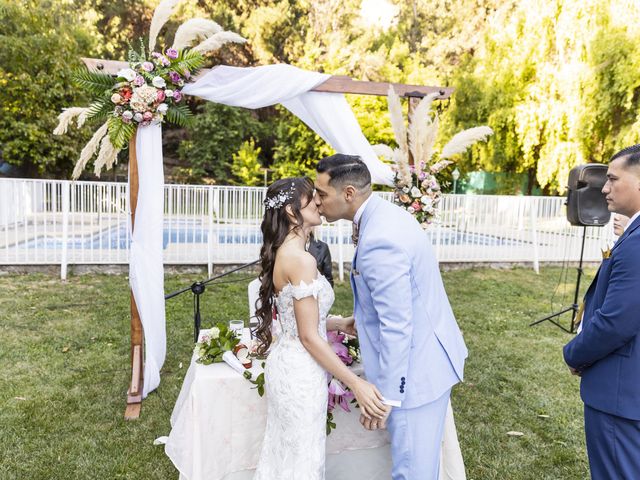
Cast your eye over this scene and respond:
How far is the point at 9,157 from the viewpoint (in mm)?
16422

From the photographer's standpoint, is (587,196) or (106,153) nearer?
(106,153)

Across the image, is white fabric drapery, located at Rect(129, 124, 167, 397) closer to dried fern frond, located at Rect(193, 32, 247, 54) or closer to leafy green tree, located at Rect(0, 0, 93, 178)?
dried fern frond, located at Rect(193, 32, 247, 54)

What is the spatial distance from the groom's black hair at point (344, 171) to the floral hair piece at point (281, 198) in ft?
0.61

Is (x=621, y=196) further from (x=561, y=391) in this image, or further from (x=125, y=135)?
(x=125, y=135)

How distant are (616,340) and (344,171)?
1439 millimetres

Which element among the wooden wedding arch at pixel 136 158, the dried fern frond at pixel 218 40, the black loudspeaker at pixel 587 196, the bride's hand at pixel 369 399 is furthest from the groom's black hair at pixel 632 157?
the black loudspeaker at pixel 587 196

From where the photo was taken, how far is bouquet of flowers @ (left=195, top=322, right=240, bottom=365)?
9.89ft

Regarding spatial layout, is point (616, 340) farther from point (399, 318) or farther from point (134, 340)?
point (134, 340)

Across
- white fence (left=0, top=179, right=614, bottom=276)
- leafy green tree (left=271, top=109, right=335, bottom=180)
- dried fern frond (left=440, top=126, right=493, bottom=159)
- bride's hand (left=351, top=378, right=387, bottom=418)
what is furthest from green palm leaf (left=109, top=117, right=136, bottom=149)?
leafy green tree (left=271, top=109, right=335, bottom=180)

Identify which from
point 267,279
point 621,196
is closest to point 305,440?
point 267,279

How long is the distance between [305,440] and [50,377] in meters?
3.62

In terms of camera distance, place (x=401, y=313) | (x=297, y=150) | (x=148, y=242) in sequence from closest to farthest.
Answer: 1. (x=401, y=313)
2. (x=148, y=242)
3. (x=297, y=150)

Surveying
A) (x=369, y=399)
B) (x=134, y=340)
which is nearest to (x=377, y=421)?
(x=369, y=399)

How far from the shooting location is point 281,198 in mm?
2486
